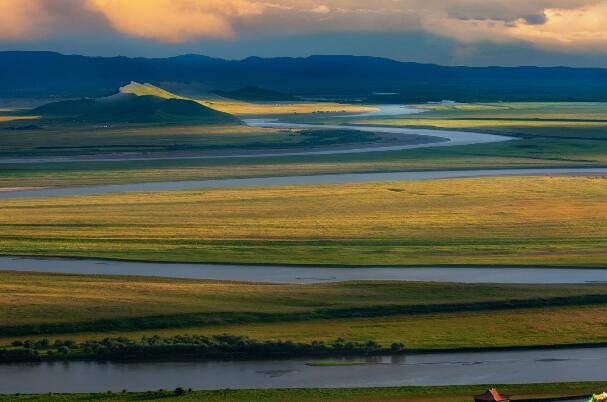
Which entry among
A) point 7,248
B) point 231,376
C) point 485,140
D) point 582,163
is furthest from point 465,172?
point 231,376

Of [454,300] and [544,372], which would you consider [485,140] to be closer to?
[454,300]

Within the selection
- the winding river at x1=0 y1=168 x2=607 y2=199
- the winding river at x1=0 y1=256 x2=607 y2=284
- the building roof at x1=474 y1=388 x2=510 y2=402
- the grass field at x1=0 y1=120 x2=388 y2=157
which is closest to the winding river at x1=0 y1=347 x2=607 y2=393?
the building roof at x1=474 y1=388 x2=510 y2=402

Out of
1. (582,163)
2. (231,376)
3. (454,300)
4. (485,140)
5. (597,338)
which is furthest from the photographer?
(485,140)

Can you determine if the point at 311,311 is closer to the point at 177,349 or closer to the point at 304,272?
the point at 177,349

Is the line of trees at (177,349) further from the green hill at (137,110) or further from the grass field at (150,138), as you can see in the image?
the green hill at (137,110)

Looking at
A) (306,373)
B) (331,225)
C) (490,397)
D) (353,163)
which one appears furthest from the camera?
(353,163)

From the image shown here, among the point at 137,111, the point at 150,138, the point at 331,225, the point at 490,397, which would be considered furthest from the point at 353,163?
the point at 490,397
